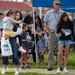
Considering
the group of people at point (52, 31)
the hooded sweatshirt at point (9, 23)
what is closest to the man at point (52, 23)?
the group of people at point (52, 31)

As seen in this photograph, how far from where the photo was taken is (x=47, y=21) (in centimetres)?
1162

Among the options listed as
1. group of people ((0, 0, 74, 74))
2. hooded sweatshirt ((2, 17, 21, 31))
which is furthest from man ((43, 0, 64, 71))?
hooded sweatshirt ((2, 17, 21, 31))

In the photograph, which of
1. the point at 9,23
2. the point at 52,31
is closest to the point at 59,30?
the point at 52,31

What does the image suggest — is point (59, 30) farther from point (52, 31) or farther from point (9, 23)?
point (9, 23)

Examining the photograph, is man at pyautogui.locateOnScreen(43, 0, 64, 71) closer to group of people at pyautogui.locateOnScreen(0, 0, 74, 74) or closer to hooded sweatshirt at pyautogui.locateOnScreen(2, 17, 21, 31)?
group of people at pyautogui.locateOnScreen(0, 0, 74, 74)

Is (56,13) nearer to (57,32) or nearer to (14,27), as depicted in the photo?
(57,32)

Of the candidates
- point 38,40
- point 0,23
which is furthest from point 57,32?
point 0,23

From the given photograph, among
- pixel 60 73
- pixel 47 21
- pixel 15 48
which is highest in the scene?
pixel 47 21

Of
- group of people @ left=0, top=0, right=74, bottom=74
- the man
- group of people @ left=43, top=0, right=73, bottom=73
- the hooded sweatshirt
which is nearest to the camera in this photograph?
the hooded sweatshirt

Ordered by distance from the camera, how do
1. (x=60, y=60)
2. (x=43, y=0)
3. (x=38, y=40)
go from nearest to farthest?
(x=60, y=60) → (x=43, y=0) → (x=38, y=40)

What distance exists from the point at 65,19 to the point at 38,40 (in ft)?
9.30

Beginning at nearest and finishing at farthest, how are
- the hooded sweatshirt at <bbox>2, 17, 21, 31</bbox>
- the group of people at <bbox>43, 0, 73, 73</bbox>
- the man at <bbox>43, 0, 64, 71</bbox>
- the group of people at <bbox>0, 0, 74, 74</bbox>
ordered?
the hooded sweatshirt at <bbox>2, 17, 21, 31</bbox> → the group of people at <bbox>0, 0, 74, 74</bbox> → the group of people at <bbox>43, 0, 73, 73</bbox> → the man at <bbox>43, 0, 64, 71</bbox>

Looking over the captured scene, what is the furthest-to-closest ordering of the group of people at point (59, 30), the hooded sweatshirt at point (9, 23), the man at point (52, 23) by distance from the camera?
the man at point (52, 23)
the group of people at point (59, 30)
the hooded sweatshirt at point (9, 23)

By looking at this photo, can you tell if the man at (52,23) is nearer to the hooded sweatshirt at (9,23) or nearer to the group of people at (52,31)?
the group of people at (52,31)
